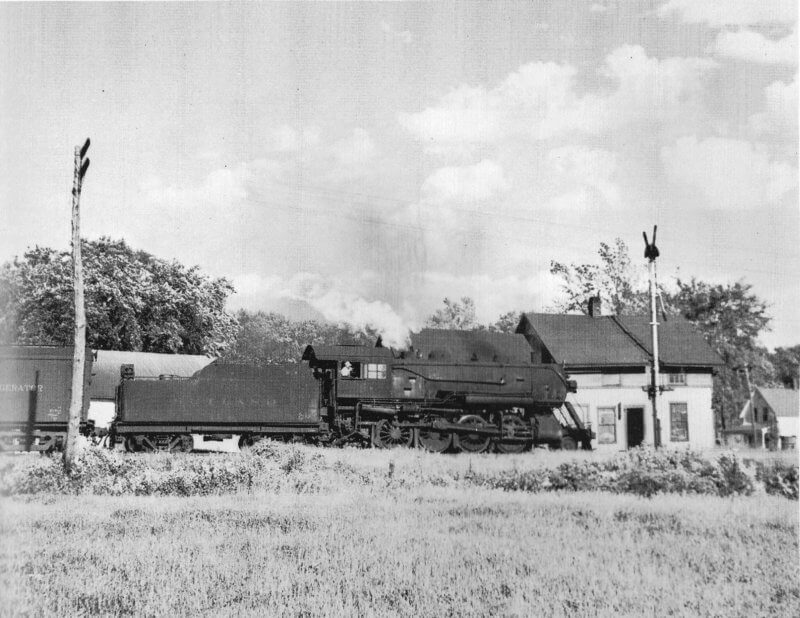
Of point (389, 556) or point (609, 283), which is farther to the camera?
point (609, 283)

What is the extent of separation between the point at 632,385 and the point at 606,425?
2.16 m

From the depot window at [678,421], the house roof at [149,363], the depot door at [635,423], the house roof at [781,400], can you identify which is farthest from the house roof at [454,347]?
the house roof at [781,400]

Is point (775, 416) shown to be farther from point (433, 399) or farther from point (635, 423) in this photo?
point (433, 399)

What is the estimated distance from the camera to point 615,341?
104 feet

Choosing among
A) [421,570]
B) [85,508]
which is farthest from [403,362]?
[421,570]

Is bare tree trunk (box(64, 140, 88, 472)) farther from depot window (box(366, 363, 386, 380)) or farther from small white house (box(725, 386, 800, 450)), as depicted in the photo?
small white house (box(725, 386, 800, 450))

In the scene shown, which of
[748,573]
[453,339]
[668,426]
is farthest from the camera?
[668,426]

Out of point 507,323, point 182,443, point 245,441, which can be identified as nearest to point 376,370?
point 245,441

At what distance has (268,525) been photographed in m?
9.34

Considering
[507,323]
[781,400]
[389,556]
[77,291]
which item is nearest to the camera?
[389,556]

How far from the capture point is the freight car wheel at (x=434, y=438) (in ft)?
Answer: 70.7

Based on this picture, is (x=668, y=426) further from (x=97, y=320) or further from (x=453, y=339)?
(x=97, y=320)

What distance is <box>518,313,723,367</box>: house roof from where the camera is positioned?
30.7 m

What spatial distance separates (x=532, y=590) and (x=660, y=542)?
9.83ft
